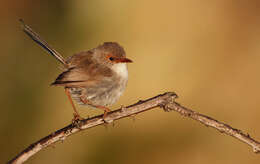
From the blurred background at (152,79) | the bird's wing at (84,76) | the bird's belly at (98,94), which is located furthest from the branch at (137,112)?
the blurred background at (152,79)

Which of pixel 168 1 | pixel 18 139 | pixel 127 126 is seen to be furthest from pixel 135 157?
pixel 168 1

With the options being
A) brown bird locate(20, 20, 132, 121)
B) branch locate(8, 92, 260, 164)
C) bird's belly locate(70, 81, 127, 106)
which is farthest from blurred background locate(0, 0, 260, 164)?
branch locate(8, 92, 260, 164)

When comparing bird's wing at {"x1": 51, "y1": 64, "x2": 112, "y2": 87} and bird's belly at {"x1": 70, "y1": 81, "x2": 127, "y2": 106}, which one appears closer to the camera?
bird's wing at {"x1": 51, "y1": 64, "x2": 112, "y2": 87}

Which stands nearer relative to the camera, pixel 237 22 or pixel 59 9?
pixel 237 22

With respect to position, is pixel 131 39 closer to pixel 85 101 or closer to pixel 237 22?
pixel 237 22

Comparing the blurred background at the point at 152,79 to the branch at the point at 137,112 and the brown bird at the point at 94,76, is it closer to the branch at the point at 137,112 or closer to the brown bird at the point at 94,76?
the brown bird at the point at 94,76

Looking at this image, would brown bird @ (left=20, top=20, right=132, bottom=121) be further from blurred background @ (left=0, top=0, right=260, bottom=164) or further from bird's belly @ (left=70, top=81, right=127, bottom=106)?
blurred background @ (left=0, top=0, right=260, bottom=164)
